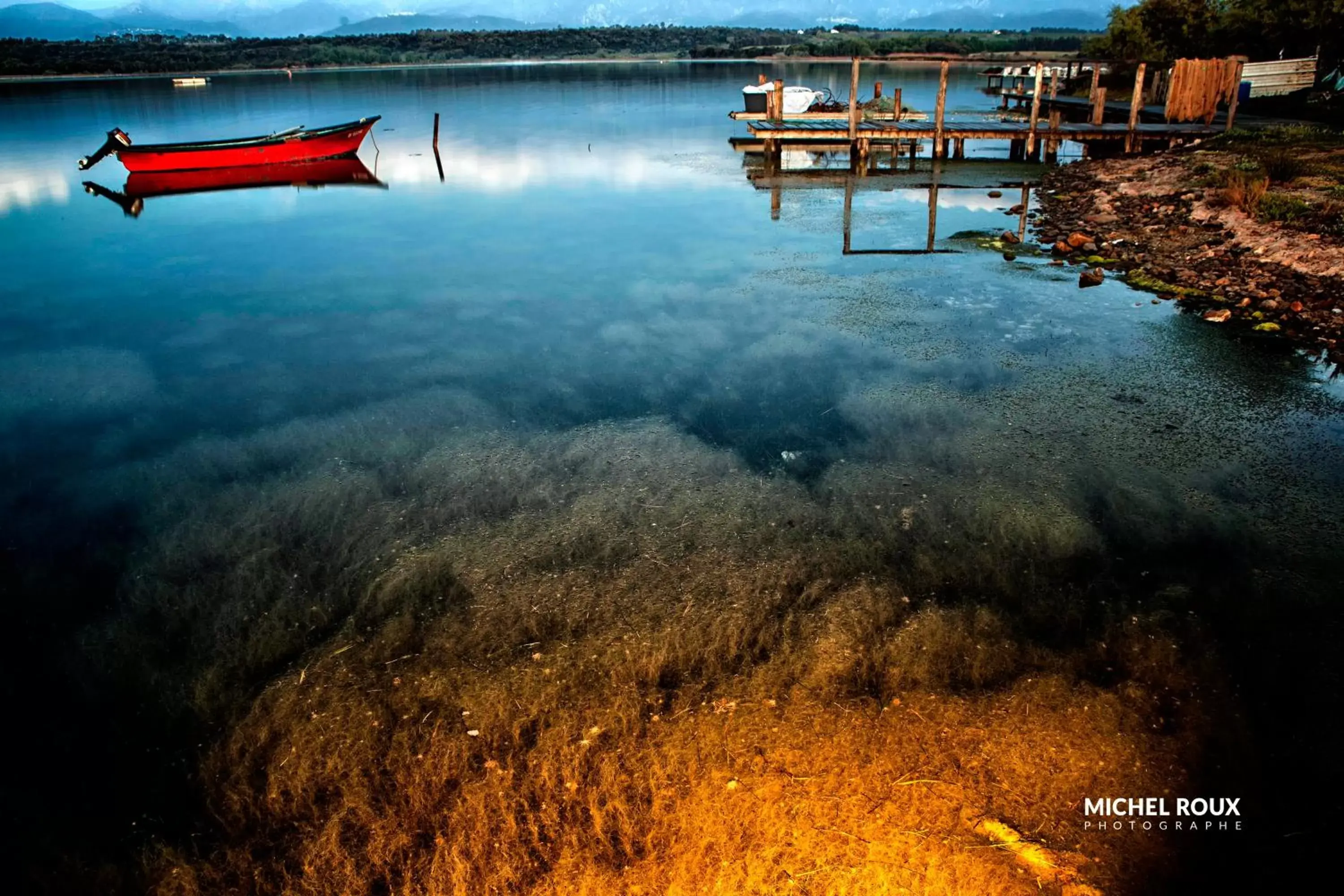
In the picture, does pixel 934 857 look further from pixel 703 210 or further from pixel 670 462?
pixel 703 210

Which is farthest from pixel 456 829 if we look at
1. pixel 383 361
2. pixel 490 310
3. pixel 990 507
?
pixel 490 310

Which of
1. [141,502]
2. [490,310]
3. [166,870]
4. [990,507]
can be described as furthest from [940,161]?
[166,870]

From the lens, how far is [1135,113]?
71.1ft

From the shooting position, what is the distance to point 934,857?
137 inches

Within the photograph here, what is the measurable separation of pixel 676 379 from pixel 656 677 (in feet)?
15.4

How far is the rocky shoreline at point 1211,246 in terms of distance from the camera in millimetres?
9875

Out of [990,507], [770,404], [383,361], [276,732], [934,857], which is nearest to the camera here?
[934,857]

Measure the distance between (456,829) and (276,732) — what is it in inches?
52.7

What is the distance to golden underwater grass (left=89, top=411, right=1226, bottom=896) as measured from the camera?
358cm

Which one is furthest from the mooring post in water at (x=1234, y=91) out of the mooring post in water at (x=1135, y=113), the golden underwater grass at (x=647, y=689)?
the golden underwater grass at (x=647, y=689)

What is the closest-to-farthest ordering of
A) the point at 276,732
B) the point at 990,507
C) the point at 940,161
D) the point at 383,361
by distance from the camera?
the point at 276,732 → the point at 990,507 → the point at 383,361 → the point at 940,161

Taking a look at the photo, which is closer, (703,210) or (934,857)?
(934,857)

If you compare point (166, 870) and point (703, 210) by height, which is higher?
point (703, 210)

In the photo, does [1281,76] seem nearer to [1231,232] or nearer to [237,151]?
[1231,232]
